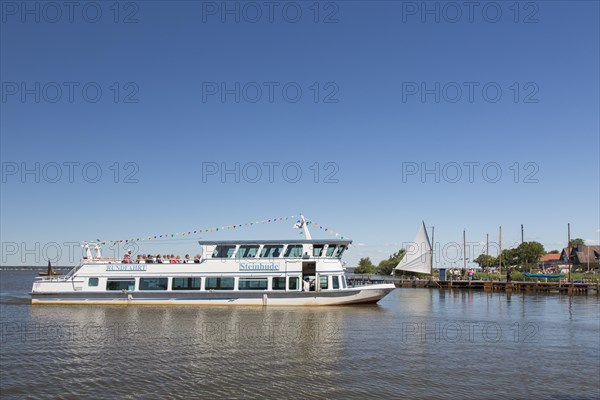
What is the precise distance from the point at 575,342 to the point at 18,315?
33.2 m

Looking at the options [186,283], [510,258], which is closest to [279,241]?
[186,283]

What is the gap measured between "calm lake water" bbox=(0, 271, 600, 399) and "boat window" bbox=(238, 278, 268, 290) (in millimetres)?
4685

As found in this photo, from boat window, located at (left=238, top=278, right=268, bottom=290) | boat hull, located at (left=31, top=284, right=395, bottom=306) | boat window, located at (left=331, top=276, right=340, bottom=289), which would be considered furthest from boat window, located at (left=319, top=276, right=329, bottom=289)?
boat window, located at (left=238, top=278, right=268, bottom=290)

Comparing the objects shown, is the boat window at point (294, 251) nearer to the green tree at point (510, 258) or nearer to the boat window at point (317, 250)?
the boat window at point (317, 250)

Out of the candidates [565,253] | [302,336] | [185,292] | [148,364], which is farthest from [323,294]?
[565,253]

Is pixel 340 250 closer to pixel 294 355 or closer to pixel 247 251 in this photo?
pixel 247 251

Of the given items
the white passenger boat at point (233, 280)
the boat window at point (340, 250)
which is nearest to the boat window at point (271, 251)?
the white passenger boat at point (233, 280)

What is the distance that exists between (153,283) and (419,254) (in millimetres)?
49786

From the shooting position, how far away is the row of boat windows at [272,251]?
124ft

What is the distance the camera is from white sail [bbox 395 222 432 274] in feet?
255

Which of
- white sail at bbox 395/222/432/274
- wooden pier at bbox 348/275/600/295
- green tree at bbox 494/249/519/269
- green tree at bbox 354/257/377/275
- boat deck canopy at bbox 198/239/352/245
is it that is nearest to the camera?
boat deck canopy at bbox 198/239/352/245

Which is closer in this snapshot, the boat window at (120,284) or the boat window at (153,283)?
the boat window at (153,283)

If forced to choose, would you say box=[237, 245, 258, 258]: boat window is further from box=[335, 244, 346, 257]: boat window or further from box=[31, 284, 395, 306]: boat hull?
box=[335, 244, 346, 257]: boat window

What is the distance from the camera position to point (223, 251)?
3856cm
